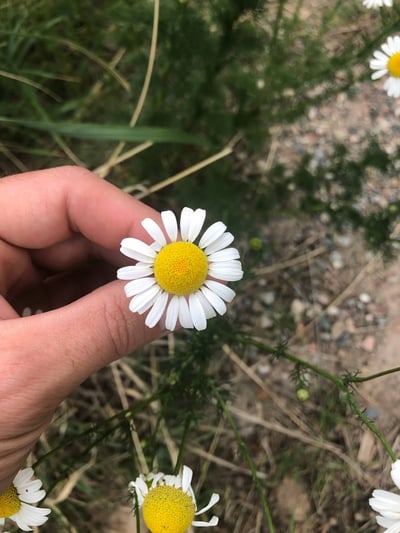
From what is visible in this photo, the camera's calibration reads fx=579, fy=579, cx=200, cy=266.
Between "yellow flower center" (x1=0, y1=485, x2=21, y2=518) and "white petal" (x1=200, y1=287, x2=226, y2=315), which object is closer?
"white petal" (x1=200, y1=287, x2=226, y2=315)

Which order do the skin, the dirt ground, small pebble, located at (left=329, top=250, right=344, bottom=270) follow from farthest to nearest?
small pebble, located at (left=329, top=250, right=344, bottom=270)
the dirt ground
the skin

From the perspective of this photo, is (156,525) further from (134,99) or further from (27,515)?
(134,99)

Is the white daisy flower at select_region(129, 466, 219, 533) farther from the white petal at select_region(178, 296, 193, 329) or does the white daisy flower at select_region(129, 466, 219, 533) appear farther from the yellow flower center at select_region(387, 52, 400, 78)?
the yellow flower center at select_region(387, 52, 400, 78)

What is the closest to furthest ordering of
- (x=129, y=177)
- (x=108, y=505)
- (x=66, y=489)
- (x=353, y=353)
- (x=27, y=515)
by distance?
(x=27, y=515), (x=66, y=489), (x=108, y=505), (x=353, y=353), (x=129, y=177)

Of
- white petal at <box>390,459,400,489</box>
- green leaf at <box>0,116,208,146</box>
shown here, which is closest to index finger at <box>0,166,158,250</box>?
green leaf at <box>0,116,208,146</box>

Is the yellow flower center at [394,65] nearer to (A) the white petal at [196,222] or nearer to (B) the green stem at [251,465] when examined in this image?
(A) the white petal at [196,222]

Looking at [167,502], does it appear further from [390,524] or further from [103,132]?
[103,132]

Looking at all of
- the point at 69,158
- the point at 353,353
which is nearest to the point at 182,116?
the point at 69,158
